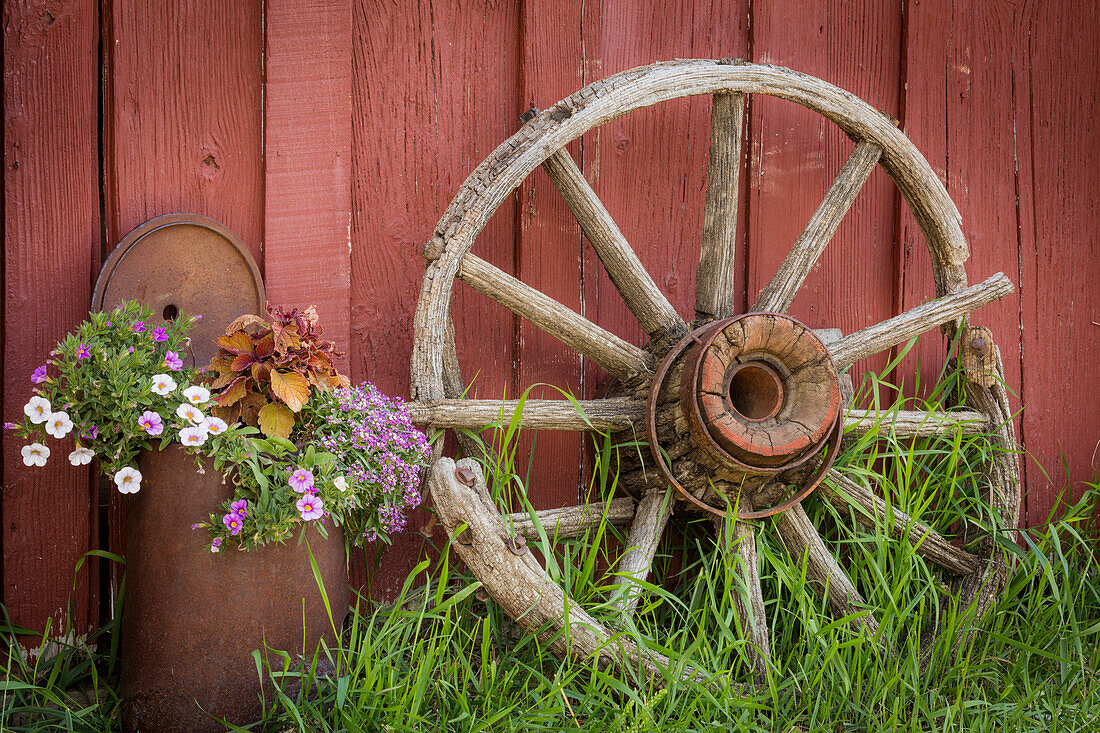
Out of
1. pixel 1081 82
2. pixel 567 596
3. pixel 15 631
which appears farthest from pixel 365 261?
pixel 1081 82

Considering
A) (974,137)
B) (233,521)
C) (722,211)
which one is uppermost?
(974,137)

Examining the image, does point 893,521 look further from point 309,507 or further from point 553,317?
point 309,507

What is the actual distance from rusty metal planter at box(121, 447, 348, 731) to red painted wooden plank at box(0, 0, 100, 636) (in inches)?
15.5

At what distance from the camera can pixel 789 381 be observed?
1.81m

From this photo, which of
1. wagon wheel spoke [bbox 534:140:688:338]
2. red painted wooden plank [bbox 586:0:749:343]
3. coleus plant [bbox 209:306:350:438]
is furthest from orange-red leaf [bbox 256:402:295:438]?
red painted wooden plank [bbox 586:0:749:343]

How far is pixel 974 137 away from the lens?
2471 mm

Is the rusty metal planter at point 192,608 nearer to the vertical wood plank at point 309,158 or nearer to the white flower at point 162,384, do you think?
the white flower at point 162,384

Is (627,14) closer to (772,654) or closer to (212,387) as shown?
(212,387)

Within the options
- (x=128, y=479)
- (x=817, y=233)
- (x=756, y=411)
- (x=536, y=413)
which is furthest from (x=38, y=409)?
(x=817, y=233)

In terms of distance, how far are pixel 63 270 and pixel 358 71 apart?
826 millimetres

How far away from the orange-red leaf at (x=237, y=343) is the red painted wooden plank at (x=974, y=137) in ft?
6.34

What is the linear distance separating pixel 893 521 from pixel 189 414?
1.65 meters

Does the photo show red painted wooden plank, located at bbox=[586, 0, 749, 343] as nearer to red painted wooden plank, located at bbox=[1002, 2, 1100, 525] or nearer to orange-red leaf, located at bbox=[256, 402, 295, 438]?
orange-red leaf, located at bbox=[256, 402, 295, 438]

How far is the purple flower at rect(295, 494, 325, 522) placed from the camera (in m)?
1.36
